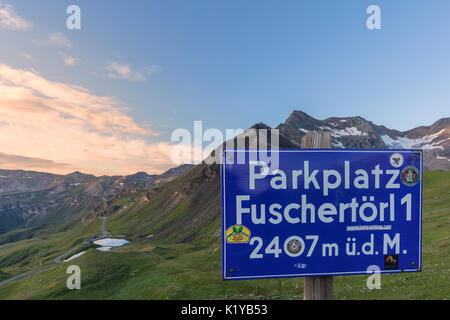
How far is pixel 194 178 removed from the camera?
187500 mm

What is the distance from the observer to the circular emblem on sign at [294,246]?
5.08 metres

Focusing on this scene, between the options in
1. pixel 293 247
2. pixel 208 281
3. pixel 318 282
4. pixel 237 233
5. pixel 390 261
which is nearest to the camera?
pixel 237 233

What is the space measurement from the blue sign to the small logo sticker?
2 cm

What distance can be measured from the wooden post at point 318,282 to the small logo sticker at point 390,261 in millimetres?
1295

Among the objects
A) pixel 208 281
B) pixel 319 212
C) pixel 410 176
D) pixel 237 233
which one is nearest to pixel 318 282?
pixel 319 212

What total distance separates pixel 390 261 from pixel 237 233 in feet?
11.8

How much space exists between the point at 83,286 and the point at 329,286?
45.9 metres

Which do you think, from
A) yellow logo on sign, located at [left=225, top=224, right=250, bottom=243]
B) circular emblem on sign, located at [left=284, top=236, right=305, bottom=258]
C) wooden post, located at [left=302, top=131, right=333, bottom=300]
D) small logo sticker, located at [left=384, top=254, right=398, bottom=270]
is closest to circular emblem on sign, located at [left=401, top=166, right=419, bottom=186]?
small logo sticker, located at [left=384, top=254, right=398, bottom=270]

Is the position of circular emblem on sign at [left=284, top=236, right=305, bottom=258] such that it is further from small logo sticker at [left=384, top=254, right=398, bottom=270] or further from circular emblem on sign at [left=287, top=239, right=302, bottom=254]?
small logo sticker at [left=384, top=254, right=398, bottom=270]

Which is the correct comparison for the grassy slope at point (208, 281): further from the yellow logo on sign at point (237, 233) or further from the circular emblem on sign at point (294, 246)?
the yellow logo on sign at point (237, 233)

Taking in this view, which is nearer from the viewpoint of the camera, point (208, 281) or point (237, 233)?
point (237, 233)

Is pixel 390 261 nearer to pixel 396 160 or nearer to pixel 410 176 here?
pixel 410 176

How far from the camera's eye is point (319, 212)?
5.17 m

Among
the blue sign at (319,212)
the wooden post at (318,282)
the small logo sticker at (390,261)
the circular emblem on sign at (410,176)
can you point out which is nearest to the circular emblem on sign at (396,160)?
the blue sign at (319,212)
